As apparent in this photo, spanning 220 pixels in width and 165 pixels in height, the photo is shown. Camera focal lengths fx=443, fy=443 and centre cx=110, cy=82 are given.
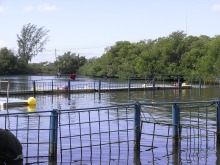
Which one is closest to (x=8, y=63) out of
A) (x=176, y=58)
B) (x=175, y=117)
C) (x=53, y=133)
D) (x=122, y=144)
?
(x=176, y=58)

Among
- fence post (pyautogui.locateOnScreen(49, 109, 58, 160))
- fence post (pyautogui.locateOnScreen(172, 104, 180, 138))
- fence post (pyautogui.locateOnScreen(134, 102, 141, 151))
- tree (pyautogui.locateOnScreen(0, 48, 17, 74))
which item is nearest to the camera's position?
fence post (pyautogui.locateOnScreen(49, 109, 58, 160))

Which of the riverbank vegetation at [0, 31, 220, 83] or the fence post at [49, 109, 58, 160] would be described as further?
the riverbank vegetation at [0, 31, 220, 83]

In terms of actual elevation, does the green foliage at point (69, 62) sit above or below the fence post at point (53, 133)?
above

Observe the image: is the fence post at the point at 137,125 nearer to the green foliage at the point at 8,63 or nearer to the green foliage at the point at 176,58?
the green foliage at the point at 176,58

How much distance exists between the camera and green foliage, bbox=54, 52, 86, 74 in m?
104

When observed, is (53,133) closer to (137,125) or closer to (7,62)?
(137,125)

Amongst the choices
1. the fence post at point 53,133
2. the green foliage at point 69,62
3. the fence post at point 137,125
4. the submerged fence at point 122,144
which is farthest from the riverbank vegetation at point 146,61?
the fence post at point 53,133

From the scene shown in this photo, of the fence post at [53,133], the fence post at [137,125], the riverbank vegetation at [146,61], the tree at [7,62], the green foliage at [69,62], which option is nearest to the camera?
the fence post at [53,133]

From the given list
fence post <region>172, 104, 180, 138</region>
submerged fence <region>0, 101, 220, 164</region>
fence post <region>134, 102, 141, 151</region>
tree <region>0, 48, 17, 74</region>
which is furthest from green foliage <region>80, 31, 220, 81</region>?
fence post <region>134, 102, 141, 151</region>

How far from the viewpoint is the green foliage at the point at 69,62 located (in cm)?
10362

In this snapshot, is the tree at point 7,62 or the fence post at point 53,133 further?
the tree at point 7,62

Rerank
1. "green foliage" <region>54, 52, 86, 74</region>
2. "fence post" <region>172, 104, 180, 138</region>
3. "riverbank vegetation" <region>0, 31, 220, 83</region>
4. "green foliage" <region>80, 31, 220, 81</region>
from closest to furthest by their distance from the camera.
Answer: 1. "fence post" <region>172, 104, 180, 138</region>
2. "green foliage" <region>80, 31, 220, 81</region>
3. "riverbank vegetation" <region>0, 31, 220, 83</region>
4. "green foliage" <region>54, 52, 86, 74</region>

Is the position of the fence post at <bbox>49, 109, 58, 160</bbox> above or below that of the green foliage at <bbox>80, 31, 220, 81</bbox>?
below

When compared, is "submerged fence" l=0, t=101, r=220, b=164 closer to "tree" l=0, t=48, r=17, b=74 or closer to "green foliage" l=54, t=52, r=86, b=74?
"tree" l=0, t=48, r=17, b=74
